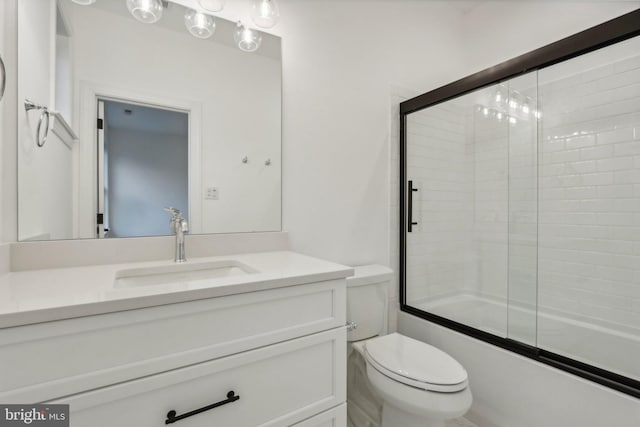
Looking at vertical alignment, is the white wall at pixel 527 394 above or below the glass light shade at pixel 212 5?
below

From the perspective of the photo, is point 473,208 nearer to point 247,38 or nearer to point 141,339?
point 247,38

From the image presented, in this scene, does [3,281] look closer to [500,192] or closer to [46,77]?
[46,77]

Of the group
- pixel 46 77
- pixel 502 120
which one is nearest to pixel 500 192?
pixel 502 120

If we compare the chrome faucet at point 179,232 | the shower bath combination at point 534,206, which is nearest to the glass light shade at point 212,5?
the chrome faucet at point 179,232

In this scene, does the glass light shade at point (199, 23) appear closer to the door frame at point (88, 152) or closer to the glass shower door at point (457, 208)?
the door frame at point (88, 152)

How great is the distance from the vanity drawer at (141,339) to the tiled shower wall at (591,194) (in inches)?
64.9

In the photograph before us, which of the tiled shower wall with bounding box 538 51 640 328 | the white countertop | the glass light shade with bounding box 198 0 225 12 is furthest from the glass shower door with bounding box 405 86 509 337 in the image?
the glass light shade with bounding box 198 0 225 12

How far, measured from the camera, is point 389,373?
1.20m

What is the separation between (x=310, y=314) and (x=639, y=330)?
1705mm

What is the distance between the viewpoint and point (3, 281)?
85cm

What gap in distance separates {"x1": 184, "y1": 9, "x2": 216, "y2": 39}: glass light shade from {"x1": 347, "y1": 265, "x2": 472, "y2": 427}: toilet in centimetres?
131

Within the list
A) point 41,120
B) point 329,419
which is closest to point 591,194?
point 329,419

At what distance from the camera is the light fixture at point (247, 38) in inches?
56.0

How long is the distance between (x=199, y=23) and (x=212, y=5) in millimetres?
97
